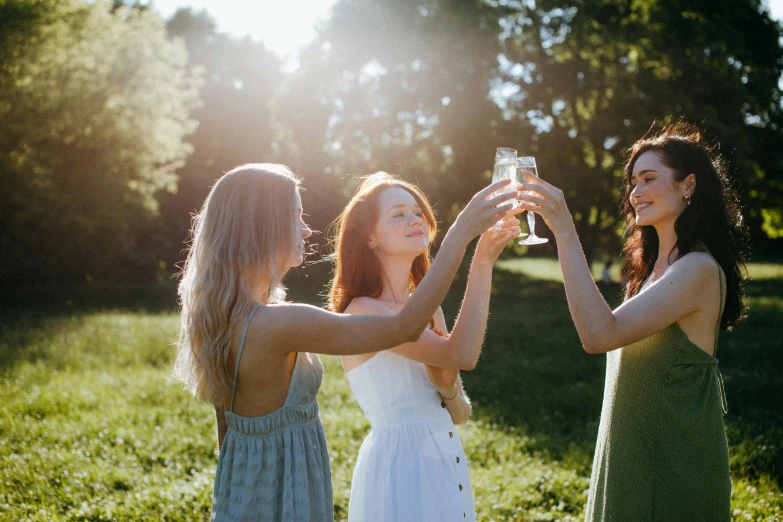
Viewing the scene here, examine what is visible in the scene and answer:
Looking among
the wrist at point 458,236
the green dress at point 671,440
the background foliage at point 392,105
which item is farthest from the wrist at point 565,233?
the background foliage at point 392,105

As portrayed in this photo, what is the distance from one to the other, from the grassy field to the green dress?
9.26 feet

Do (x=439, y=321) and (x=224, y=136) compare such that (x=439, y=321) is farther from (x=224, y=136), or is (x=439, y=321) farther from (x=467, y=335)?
(x=224, y=136)

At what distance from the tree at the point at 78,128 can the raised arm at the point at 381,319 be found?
1871 cm

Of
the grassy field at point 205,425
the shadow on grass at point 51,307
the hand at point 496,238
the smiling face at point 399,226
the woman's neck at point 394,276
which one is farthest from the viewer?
the shadow on grass at point 51,307

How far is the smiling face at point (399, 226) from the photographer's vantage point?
9.91ft

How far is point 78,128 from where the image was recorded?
67.8 feet

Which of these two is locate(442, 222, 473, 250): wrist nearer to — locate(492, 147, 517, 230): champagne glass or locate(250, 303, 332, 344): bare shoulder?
locate(492, 147, 517, 230): champagne glass

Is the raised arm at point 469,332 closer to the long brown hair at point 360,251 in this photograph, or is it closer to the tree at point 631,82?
the long brown hair at point 360,251

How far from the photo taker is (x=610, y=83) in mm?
22469

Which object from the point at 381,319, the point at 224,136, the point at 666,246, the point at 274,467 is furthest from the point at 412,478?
the point at 224,136

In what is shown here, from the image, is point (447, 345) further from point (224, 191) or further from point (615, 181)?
point (615, 181)

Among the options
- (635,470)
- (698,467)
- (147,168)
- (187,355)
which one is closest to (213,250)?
(187,355)

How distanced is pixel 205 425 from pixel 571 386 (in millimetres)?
5191

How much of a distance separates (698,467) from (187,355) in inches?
83.8
